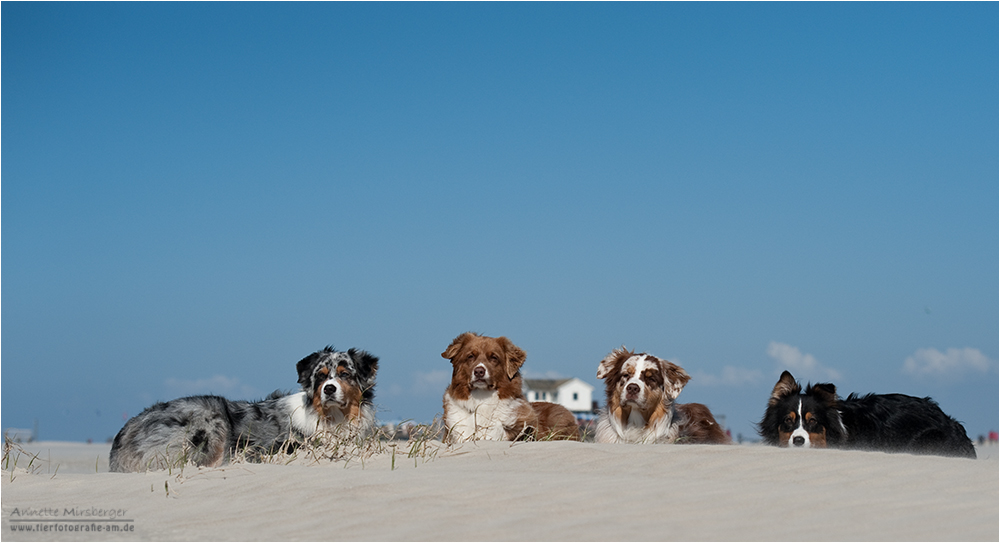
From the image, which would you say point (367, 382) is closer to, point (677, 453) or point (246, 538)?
point (677, 453)

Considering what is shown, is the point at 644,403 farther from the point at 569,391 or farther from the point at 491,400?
Result: the point at 569,391

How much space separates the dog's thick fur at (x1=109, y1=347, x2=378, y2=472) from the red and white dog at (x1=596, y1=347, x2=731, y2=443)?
2.77m

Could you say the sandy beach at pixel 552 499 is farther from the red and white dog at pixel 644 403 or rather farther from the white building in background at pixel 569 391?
the white building in background at pixel 569 391

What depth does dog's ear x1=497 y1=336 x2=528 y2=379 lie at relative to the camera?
11938mm

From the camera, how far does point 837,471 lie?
27.2ft

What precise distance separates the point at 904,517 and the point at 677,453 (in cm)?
277

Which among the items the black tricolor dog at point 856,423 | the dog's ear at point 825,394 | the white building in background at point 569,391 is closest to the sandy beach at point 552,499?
the black tricolor dog at point 856,423

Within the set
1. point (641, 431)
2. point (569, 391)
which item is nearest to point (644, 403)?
point (641, 431)

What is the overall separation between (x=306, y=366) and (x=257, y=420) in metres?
0.85

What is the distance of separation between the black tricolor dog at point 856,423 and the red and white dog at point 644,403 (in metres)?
0.88

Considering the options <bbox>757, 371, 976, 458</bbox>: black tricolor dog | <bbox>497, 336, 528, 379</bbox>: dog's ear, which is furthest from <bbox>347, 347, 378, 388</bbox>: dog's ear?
<bbox>757, 371, 976, 458</bbox>: black tricolor dog

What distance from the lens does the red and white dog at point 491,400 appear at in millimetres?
11555

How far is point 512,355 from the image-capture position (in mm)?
12000

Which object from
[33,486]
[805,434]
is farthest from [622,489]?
[33,486]
